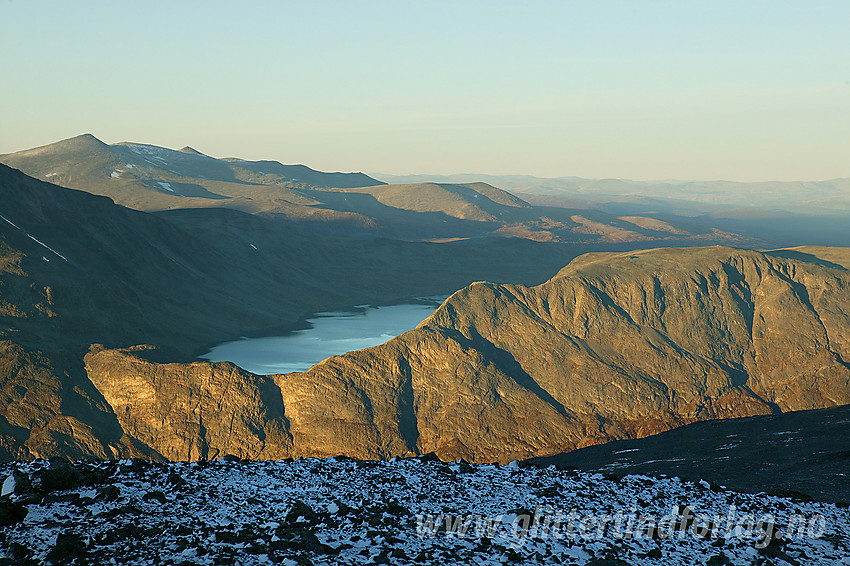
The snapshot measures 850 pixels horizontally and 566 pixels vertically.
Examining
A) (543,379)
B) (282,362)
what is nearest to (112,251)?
(282,362)

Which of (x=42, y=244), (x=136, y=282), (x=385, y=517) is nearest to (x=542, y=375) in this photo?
(x=385, y=517)

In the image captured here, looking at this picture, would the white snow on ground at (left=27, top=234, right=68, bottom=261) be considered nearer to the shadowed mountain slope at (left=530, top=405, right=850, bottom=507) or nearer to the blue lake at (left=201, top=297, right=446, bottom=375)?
the blue lake at (left=201, top=297, right=446, bottom=375)

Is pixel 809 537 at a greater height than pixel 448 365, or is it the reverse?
pixel 809 537

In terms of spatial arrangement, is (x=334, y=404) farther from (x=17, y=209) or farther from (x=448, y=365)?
(x=17, y=209)

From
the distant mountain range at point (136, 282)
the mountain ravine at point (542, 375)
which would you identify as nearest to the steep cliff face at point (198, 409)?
the mountain ravine at point (542, 375)

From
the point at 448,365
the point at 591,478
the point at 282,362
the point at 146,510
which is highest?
the point at 146,510

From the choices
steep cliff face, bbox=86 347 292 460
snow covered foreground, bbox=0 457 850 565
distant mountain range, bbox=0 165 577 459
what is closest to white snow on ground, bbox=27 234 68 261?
distant mountain range, bbox=0 165 577 459

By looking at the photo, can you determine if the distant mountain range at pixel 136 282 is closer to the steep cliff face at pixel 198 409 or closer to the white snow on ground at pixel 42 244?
the white snow on ground at pixel 42 244
